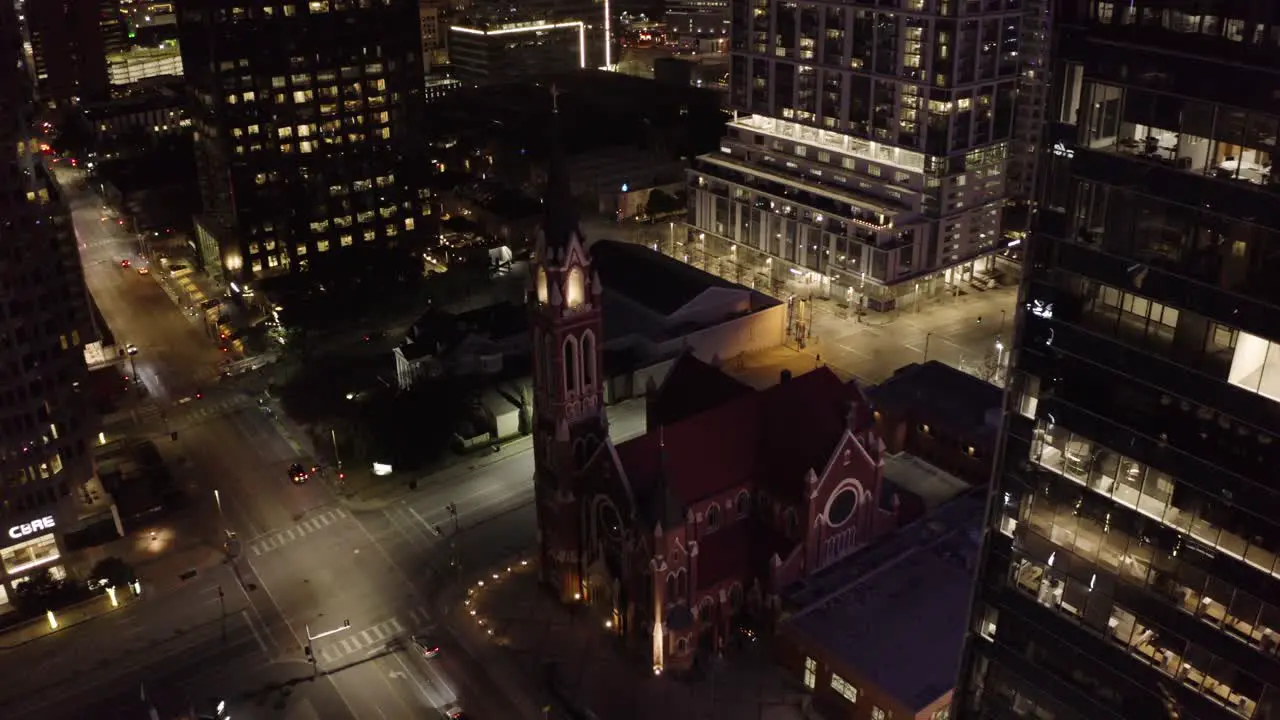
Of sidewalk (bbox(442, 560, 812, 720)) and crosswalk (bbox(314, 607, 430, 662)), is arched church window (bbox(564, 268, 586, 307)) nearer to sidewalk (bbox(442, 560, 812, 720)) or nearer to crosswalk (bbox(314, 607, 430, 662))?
sidewalk (bbox(442, 560, 812, 720))

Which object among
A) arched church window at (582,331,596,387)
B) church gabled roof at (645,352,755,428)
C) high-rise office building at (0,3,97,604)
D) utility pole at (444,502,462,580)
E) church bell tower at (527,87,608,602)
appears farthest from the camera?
utility pole at (444,502,462,580)

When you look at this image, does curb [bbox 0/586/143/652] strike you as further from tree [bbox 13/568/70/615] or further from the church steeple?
the church steeple

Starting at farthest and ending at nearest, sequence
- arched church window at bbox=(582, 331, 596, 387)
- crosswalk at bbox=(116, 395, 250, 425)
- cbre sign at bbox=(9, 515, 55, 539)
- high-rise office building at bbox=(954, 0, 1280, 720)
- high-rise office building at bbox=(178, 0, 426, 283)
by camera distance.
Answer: high-rise office building at bbox=(178, 0, 426, 283) → crosswalk at bbox=(116, 395, 250, 425) → cbre sign at bbox=(9, 515, 55, 539) → arched church window at bbox=(582, 331, 596, 387) → high-rise office building at bbox=(954, 0, 1280, 720)

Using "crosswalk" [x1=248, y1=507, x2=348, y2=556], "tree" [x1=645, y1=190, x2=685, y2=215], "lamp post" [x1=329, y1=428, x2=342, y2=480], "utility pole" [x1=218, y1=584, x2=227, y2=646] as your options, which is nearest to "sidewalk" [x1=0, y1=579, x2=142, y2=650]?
"utility pole" [x1=218, y1=584, x2=227, y2=646]

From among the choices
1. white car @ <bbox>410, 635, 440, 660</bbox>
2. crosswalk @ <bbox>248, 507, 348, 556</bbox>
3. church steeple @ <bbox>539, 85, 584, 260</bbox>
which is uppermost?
church steeple @ <bbox>539, 85, 584, 260</bbox>

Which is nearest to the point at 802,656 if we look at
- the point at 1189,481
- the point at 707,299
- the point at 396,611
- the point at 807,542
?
the point at 807,542

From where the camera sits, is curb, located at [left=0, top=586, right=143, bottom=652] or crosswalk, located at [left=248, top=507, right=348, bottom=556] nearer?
curb, located at [left=0, top=586, right=143, bottom=652]

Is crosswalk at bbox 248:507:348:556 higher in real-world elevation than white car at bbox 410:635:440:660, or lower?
higher
